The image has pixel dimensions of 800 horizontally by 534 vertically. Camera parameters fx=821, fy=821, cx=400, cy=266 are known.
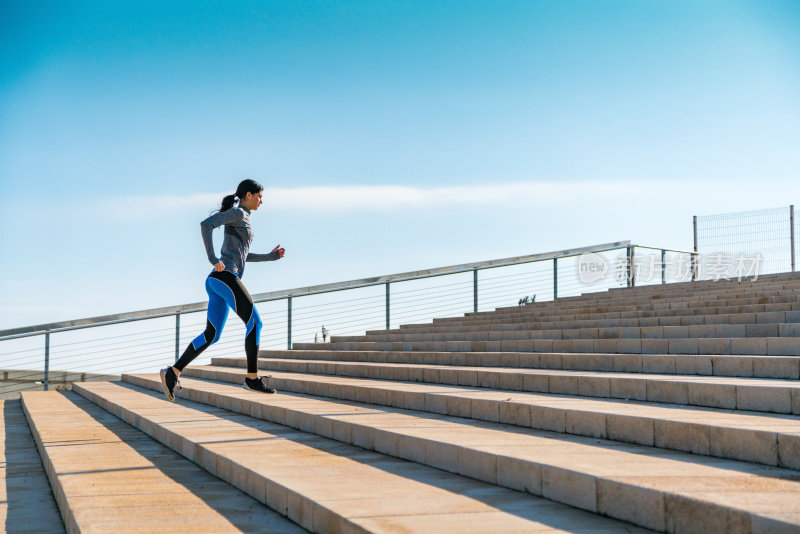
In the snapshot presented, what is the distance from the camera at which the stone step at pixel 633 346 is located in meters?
5.83

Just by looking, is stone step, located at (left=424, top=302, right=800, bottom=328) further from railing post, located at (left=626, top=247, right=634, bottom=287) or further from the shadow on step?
the shadow on step

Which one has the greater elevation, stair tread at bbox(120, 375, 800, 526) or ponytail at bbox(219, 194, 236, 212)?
ponytail at bbox(219, 194, 236, 212)

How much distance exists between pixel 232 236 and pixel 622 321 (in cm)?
461

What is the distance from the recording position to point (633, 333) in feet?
25.7

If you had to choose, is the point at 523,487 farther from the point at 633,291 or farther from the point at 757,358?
the point at 633,291

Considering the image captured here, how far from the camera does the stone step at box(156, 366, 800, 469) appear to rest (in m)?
3.27

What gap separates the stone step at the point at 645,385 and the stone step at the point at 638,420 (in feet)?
0.37

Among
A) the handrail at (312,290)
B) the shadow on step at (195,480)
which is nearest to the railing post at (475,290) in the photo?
the handrail at (312,290)

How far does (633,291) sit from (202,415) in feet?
27.3

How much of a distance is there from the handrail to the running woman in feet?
19.0

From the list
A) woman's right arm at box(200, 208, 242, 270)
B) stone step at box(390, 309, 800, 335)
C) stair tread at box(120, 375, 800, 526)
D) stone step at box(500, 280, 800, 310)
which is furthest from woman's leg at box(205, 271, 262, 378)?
stone step at box(500, 280, 800, 310)

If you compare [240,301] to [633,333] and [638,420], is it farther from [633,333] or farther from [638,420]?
[633,333]

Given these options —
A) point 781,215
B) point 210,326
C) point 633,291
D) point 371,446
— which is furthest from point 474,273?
point 371,446

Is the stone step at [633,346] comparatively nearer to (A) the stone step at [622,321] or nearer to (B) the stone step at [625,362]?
(B) the stone step at [625,362]
